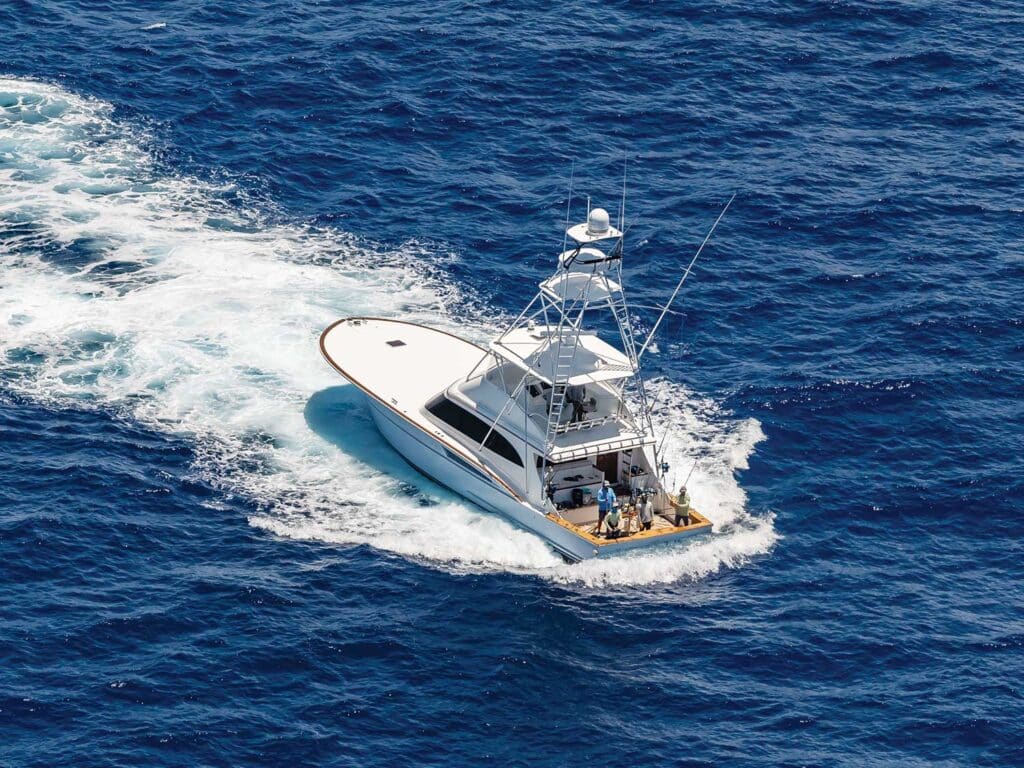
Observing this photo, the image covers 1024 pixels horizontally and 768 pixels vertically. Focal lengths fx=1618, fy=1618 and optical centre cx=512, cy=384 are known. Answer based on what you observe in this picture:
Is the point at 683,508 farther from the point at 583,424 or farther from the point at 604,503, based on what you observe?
the point at 583,424

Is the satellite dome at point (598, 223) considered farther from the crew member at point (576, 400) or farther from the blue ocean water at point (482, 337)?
the blue ocean water at point (482, 337)

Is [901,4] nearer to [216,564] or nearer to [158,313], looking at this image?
[158,313]

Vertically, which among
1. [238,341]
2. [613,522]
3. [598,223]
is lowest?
[613,522]

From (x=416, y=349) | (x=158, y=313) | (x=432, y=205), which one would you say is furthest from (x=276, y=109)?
(x=416, y=349)

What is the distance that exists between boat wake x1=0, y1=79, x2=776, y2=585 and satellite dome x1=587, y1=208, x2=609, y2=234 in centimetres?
1275

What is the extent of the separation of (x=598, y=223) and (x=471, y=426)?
11.3m

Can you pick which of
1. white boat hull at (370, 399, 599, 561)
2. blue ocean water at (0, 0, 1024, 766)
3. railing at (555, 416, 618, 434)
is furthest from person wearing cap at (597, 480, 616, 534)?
railing at (555, 416, 618, 434)

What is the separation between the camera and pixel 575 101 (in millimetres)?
103812

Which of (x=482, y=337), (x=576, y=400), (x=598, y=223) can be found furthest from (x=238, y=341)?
(x=598, y=223)

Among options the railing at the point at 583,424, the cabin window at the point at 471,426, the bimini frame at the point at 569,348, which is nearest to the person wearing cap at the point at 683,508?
the bimini frame at the point at 569,348

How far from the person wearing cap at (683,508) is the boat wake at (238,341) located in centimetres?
127

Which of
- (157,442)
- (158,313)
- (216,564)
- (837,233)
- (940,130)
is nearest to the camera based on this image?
(216,564)

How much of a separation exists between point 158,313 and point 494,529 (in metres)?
23.9

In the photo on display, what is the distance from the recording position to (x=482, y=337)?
84438 mm
